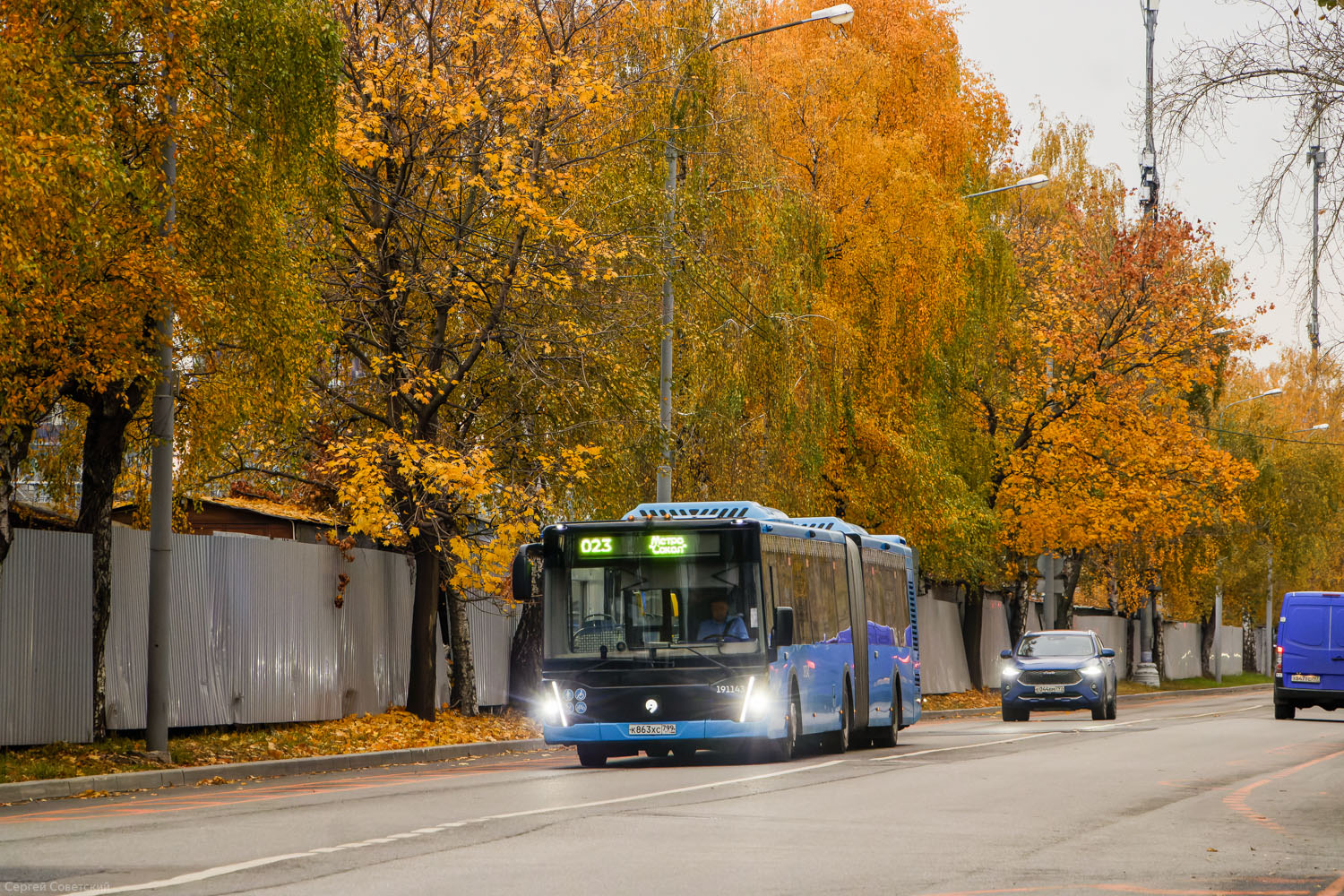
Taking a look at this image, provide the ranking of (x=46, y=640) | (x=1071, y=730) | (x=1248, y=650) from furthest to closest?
(x=1248, y=650) < (x=1071, y=730) < (x=46, y=640)

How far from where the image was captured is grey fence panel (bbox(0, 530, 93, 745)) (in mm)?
19703

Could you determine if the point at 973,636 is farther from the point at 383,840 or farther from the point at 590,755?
the point at 383,840

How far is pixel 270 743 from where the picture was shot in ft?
74.9

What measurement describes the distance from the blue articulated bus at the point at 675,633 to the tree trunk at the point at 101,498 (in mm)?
4874

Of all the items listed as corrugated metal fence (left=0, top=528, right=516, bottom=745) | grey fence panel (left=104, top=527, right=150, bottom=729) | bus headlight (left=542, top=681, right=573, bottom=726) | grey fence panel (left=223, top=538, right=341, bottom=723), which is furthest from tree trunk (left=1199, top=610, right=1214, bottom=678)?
grey fence panel (left=104, top=527, right=150, bottom=729)

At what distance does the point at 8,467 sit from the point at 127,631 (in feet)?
12.6

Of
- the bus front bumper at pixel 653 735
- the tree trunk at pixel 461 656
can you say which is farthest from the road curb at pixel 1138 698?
the bus front bumper at pixel 653 735

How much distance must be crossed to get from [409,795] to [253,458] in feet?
43.8

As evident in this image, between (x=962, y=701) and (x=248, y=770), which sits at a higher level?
(x=248, y=770)

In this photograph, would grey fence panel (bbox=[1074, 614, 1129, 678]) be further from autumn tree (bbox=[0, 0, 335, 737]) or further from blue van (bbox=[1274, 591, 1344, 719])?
autumn tree (bbox=[0, 0, 335, 737])

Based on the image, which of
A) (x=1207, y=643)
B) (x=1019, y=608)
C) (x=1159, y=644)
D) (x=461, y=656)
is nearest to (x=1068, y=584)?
(x=1019, y=608)

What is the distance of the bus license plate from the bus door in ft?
17.7

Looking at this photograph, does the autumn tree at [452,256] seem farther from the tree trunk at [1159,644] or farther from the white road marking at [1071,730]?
the tree trunk at [1159,644]

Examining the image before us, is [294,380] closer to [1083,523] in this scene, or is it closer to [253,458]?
[253,458]
